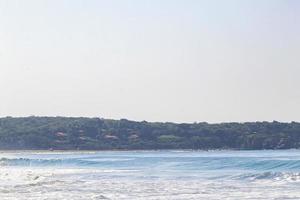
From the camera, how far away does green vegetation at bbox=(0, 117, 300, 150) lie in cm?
14550

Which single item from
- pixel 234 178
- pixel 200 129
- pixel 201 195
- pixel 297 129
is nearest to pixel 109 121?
pixel 200 129

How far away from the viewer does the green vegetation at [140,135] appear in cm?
14550

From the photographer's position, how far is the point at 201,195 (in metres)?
27.0

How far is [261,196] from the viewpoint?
26219 mm

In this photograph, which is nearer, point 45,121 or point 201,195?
point 201,195

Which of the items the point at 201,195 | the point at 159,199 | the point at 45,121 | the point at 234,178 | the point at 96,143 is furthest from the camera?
the point at 45,121

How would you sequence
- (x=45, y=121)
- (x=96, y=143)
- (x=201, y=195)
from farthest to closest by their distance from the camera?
(x=45, y=121) → (x=96, y=143) → (x=201, y=195)

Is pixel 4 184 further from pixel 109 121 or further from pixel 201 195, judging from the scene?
pixel 109 121

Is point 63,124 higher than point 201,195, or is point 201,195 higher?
point 63,124

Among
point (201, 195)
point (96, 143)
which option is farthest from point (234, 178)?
point (96, 143)

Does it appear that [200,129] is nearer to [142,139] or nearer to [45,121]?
[142,139]

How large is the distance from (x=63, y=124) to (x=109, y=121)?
11.8 m

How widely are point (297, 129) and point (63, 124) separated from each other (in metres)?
45.9

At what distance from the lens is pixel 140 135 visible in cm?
15300
